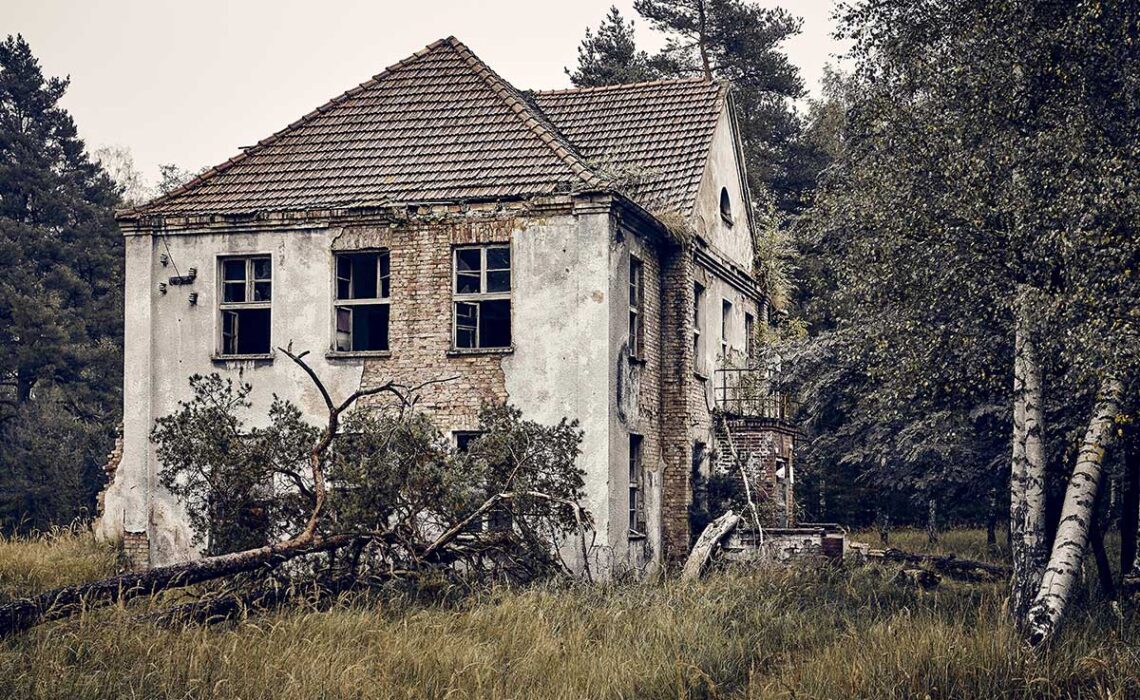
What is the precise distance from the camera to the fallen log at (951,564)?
21.8 metres

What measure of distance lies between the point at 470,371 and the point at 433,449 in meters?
4.26

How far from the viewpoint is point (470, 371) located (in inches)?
784

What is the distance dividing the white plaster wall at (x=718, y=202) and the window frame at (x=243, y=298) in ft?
24.1

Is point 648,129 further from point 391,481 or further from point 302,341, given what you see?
point 391,481

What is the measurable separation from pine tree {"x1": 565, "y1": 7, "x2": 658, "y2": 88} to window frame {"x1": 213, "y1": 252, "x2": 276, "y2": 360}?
24.6 metres

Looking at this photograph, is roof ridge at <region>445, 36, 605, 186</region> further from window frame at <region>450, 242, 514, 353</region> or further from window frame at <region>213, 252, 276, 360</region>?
window frame at <region>213, 252, 276, 360</region>

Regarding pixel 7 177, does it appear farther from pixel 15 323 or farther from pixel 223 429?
pixel 223 429

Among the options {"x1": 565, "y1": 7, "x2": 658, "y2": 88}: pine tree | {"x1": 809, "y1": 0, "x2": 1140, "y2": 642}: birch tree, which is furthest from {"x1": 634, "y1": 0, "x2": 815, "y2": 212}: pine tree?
{"x1": 809, "y1": 0, "x2": 1140, "y2": 642}: birch tree

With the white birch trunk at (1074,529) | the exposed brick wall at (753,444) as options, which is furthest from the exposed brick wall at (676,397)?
the white birch trunk at (1074,529)

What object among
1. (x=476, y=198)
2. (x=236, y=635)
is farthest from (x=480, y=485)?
(x=476, y=198)

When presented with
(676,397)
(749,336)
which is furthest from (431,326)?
(749,336)

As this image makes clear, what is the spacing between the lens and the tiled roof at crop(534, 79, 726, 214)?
22891 millimetres

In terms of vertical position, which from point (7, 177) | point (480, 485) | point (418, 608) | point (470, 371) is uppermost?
point (7, 177)

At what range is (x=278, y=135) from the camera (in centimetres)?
2223
